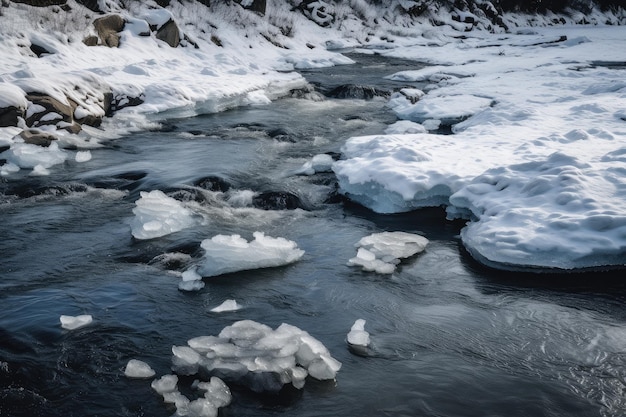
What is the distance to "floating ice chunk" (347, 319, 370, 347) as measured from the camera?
3.15m

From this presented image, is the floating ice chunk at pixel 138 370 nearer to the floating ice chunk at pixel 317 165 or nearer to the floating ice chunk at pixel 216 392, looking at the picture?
the floating ice chunk at pixel 216 392

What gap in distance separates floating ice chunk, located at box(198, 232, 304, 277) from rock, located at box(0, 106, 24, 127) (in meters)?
4.55

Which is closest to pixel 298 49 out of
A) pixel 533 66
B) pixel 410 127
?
pixel 533 66

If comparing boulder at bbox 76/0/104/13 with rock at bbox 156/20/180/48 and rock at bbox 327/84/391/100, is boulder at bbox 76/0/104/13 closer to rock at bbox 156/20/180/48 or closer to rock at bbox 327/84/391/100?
rock at bbox 156/20/180/48

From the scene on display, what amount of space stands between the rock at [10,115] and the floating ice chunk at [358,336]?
233 inches

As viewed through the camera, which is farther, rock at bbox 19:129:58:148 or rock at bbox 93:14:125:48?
rock at bbox 93:14:125:48

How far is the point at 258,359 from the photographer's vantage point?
2.83 meters

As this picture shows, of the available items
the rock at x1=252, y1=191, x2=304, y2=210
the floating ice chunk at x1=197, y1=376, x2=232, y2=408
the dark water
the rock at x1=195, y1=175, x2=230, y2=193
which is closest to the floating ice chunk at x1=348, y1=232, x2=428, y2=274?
the dark water

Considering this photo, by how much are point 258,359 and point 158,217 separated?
7.51ft

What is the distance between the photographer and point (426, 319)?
3463 mm

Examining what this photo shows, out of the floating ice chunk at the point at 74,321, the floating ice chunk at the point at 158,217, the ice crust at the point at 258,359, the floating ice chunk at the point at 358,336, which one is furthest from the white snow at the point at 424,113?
the floating ice chunk at the point at 358,336

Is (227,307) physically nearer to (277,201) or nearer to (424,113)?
(277,201)

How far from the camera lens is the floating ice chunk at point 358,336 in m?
3.15

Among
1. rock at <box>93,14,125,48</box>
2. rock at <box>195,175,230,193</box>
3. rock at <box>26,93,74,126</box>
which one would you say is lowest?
rock at <box>195,175,230,193</box>
